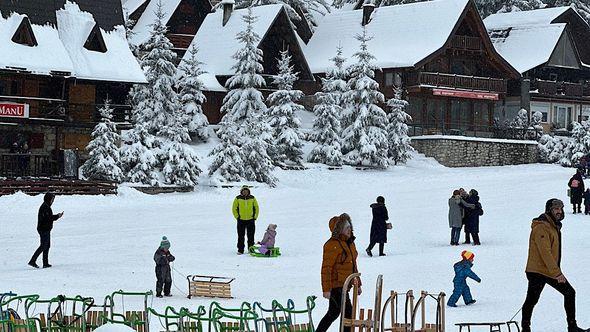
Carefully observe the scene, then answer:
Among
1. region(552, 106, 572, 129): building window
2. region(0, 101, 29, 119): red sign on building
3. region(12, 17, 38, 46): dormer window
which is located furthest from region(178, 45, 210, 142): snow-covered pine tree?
region(552, 106, 572, 129): building window

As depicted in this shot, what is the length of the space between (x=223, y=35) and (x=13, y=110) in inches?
758

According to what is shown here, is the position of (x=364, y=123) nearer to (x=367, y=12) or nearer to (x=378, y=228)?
(x=367, y=12)

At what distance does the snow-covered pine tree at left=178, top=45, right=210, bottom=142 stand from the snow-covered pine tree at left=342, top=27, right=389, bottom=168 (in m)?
6.52

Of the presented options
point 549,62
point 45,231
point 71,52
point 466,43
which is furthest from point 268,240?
point 549,62

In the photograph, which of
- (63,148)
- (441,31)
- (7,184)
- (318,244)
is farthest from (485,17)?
(318,244)

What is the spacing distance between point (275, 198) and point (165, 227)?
8.31 m

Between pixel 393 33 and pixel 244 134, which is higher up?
pixel 393 33

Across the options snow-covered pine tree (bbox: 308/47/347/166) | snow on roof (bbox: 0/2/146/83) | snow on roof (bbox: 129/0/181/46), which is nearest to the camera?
snow on roof (bbox: 0/2/146/83)

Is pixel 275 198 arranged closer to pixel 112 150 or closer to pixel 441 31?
pixel 112 150

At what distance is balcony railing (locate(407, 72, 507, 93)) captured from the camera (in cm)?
5072

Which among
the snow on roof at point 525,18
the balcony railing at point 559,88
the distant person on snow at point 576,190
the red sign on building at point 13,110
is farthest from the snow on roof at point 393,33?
the distant person on snow at point 576,190

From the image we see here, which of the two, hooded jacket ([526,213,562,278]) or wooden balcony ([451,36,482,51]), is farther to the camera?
wooden balcony ([451,36,482,51])

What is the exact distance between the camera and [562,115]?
59.9m

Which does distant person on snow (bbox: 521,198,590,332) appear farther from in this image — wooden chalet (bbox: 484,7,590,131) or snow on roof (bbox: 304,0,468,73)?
wooden chalet (bbox: 484,7,590,131)
